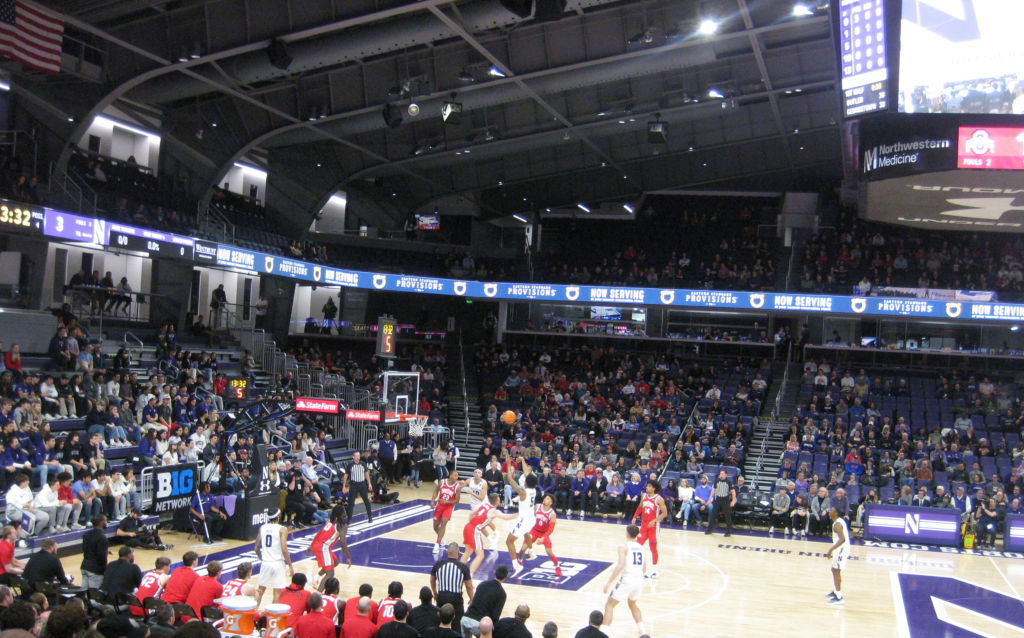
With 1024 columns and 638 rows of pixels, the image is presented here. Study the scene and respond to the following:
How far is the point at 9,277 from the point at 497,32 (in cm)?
1540

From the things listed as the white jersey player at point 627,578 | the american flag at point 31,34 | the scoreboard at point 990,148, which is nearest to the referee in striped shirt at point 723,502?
the scoreboard at point 990,148

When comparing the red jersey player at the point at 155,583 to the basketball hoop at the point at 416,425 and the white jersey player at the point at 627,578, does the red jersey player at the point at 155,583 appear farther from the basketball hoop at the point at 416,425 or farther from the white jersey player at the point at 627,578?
the basketball hoop at the point at 416,425

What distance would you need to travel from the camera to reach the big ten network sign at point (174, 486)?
16.1 meters

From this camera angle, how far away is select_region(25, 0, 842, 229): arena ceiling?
21.4 metres

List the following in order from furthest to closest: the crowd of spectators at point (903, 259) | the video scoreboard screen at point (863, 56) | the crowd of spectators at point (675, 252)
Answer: the crowd of spectators at point (675, 252)
the crowd of spectators at point (903, 259)
the video scoreboard screen at point (863, 56)

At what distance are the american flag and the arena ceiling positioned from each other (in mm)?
488

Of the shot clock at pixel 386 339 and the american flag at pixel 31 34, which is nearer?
the american flag at pixel 31 34

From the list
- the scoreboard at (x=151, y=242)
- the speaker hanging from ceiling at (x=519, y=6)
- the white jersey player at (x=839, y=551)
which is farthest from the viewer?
the scoreboard at (x=151, y=242)

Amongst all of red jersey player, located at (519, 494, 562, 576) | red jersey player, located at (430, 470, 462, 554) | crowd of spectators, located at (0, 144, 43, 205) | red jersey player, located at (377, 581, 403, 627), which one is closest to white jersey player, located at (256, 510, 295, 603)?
red jersey player, located at (377, 581, 403, 627)

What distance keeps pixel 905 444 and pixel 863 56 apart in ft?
40.7

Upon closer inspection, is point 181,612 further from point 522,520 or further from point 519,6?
point 519,6

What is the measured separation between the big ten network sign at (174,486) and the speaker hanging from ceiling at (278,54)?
10.1m

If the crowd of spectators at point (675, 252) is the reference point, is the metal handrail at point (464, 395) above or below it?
below

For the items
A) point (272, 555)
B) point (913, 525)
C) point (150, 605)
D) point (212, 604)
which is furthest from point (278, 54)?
point (913, 525)
